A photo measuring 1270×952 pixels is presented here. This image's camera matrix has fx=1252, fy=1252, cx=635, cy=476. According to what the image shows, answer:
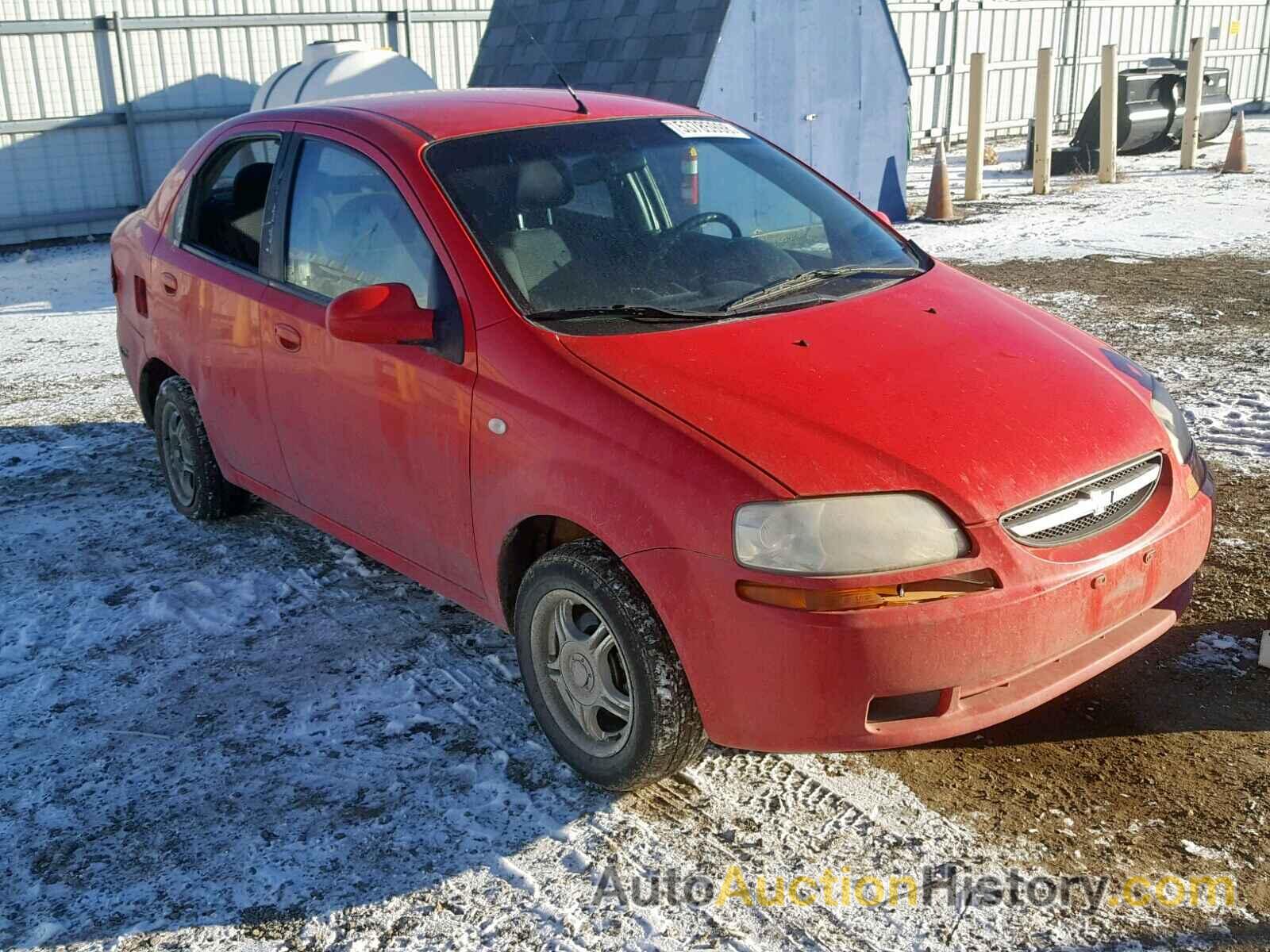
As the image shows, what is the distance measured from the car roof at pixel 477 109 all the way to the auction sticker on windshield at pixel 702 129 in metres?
0.06

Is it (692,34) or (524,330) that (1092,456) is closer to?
(524,330)

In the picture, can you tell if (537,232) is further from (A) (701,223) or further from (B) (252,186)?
(B) (252,186)

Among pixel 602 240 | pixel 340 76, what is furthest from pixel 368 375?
pixel 340 76

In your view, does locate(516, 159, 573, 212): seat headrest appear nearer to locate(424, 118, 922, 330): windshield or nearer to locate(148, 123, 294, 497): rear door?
locate(424, 118, 922, 330): windshield

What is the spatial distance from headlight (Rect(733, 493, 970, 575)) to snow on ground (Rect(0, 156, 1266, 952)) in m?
0.72

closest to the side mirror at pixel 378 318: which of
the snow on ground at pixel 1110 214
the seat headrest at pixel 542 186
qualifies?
the seat headrest at pixel 542 186

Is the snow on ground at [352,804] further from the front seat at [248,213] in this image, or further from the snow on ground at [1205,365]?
the snow on ground at [1205,365]

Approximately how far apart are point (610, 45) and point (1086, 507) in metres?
9.96

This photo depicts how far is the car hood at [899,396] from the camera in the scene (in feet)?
9.24

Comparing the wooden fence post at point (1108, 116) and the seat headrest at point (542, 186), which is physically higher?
the seat headrest at point (542, 186)

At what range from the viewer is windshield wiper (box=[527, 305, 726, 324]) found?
11.1ft

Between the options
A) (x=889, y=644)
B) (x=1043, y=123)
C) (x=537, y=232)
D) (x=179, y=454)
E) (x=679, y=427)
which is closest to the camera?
(x=889, y=644)

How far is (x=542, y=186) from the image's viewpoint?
3.75m

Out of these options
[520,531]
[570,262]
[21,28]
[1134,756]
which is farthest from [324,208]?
[21,28]
